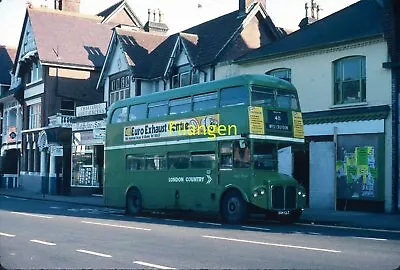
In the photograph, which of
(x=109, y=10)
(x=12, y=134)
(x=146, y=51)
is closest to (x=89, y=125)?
(x=146, y=51)

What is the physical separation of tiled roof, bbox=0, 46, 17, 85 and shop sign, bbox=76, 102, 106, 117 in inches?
698

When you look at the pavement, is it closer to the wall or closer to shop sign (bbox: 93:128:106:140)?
the wall

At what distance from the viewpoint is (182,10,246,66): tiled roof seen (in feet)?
102

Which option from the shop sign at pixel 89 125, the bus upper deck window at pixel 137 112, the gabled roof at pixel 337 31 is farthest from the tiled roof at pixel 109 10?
Answer: the bus upper deck window at pixel 137 112

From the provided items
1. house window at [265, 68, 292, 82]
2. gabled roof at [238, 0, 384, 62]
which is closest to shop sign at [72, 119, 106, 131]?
gabled roof at [238, 0, 384, 62]

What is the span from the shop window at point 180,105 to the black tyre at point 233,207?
3510 mm

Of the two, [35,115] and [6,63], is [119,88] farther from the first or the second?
[6,63]

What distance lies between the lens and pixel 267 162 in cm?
1919

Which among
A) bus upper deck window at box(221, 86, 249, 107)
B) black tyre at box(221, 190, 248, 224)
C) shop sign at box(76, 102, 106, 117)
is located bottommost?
black tyre at box(221, 190, 248, 224)

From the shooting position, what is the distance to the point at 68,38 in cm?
4450

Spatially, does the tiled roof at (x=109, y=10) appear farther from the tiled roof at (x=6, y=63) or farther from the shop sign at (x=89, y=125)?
the shop sign at (x=89, y=125)

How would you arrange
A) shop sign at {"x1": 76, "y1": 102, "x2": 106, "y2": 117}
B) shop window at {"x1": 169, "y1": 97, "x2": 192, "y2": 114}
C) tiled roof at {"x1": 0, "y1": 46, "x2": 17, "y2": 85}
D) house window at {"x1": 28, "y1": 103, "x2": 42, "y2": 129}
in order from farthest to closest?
tiled roof at {"x1": 0, "y1": 46, "x2": 17, "y2": 85} → house window at {"x1": 28, "y1": 103, "x2": 42, "y2": 129} → shop sign at {"x1": 76, "y1": 102, "x2": 106, "y2": 117} → shop window at {"x1": 169, "y1": 97, "x2": 192, "y2": 114}

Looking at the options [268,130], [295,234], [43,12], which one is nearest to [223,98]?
[268,130]

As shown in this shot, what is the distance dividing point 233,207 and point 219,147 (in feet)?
6.66
